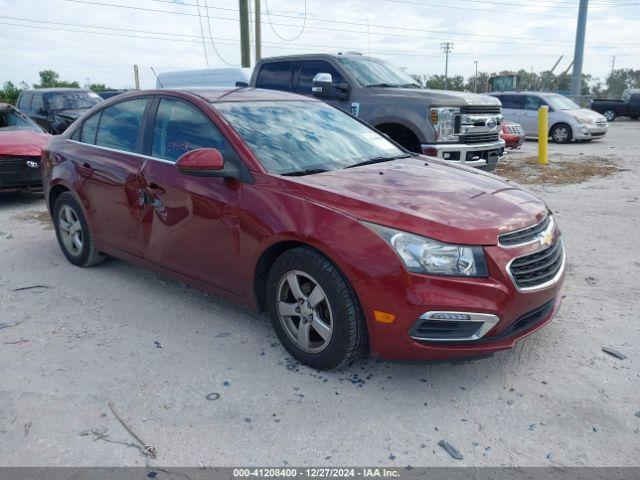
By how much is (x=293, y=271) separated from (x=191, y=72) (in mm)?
11940

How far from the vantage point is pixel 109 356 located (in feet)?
11.7

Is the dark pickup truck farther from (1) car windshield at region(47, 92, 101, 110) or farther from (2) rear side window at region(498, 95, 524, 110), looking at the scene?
(1) car windshield at region(47, 92, 101, 110)

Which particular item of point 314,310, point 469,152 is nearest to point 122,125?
point 314,310

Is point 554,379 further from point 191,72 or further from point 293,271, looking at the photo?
point 191,72

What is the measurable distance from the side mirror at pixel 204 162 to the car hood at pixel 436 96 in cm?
477

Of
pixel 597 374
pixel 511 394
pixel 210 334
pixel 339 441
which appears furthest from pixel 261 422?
pixel 597 374

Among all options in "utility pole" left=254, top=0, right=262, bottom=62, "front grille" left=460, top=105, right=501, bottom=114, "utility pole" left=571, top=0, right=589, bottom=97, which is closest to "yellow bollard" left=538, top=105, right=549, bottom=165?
"front grille" left=460, top=105, right=501, bottom=114

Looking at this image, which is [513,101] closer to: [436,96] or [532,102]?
[532,102]

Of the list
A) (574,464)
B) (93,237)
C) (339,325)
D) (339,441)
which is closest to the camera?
(574,464)

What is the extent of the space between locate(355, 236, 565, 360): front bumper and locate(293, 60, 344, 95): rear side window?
6.07 metres

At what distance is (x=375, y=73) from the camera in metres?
8.72

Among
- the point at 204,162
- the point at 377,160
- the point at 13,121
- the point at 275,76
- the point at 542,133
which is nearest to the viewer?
the point at 204,162

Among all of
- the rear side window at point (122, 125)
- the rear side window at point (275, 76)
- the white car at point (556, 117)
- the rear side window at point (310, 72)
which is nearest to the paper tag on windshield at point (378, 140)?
the rear side window at point (122, 125)

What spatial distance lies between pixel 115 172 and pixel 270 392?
2377 mm
